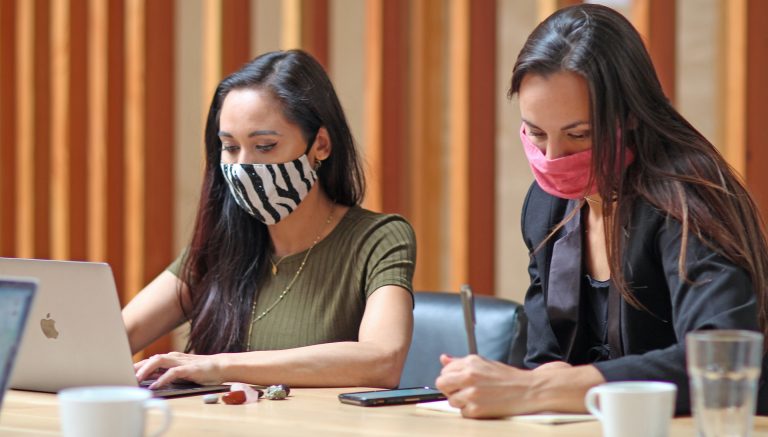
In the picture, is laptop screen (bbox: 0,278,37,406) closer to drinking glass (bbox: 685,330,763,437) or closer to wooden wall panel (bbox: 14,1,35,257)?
drinking glass (bbox: 685,330,763,437)

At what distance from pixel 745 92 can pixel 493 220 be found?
694 mm

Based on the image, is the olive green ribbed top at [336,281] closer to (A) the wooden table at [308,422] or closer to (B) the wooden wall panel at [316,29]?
(A) the wooden table at [308,422]

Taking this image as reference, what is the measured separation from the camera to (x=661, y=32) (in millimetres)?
2555

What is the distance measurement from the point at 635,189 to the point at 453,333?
1.80 ft

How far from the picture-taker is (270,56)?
7.36 ft

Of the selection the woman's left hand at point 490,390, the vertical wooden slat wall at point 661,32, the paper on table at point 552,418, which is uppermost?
the vertical wooden slat wall at point 661,32

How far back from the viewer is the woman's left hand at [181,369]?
70.1 inches

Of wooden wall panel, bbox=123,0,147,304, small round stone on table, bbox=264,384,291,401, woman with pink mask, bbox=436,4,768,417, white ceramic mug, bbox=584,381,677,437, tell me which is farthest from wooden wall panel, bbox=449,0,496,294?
white ceramic mug, bbox=584,381,677,437

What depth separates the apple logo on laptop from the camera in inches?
65.4

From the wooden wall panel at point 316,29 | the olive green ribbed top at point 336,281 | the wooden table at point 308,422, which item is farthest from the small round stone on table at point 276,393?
the wooden wall panel at point 316,29

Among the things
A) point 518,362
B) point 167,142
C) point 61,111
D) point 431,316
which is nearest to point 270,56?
point 431,316

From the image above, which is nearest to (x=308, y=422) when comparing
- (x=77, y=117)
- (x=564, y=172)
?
(x=564, y=172)

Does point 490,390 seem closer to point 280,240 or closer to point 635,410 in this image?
point 635,410

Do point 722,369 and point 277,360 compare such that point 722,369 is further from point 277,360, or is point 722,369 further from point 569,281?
point 277,360
